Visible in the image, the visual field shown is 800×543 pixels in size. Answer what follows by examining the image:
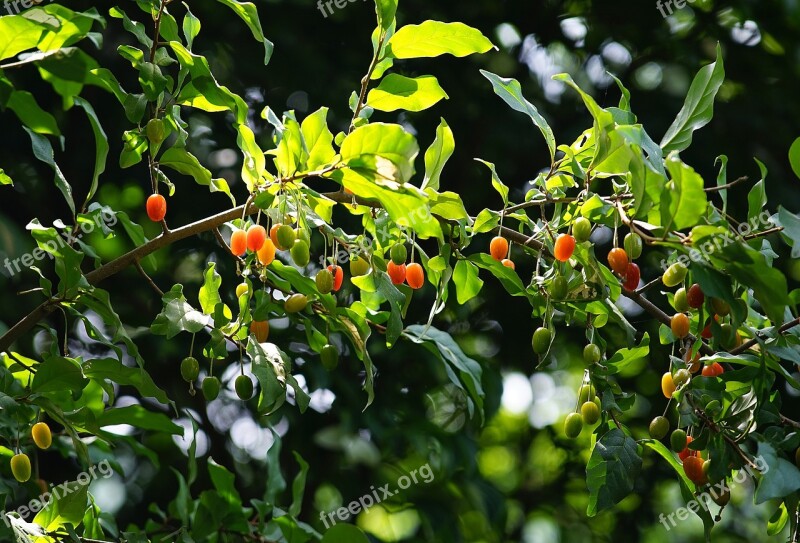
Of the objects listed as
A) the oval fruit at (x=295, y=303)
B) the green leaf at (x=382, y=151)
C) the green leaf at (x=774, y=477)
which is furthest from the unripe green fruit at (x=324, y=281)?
the green leaf at (x=774, y=477)

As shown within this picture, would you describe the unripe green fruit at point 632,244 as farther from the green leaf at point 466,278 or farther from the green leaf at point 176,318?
the green leaf at point 176,318

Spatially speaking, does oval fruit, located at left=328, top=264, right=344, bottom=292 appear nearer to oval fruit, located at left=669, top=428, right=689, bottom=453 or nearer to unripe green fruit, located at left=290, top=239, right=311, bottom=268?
unripe green fruit, located at left=290, top=239, right=311, bottom=268

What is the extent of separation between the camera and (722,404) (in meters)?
1.23

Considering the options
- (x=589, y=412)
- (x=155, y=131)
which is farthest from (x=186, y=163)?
(x=589, y=412)

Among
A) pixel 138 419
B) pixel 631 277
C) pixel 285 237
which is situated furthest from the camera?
pixel 138 419

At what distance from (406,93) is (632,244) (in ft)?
1.12

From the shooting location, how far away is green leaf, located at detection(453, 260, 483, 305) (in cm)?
130

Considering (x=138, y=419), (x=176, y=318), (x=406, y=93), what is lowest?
(x=138, y=419)

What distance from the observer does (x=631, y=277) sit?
46.6 inches

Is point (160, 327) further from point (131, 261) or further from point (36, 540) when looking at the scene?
point (36, 540)

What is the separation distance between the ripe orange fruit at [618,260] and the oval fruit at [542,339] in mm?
122

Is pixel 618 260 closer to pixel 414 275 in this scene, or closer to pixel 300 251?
pixel 414 275

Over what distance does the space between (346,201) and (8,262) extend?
1.01 metres

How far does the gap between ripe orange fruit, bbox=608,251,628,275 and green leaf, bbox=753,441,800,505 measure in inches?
10.4
